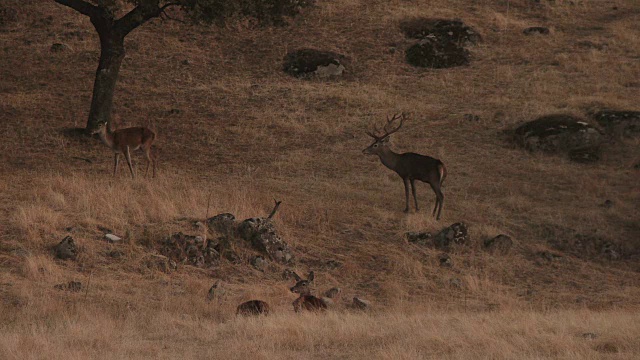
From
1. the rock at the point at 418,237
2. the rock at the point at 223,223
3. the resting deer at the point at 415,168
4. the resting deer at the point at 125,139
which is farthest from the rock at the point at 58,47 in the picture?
the rock at the point at 418,237

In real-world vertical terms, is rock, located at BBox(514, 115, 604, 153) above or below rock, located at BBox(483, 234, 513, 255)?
Result: below

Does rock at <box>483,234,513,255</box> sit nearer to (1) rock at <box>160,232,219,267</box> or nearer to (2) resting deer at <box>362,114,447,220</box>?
(2) resting deer at <box>362,114,447,220</box>

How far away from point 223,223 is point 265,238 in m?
0.99

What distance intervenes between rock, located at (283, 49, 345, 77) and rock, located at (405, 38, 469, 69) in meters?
2.86

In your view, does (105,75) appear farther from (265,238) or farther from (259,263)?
(259,263)

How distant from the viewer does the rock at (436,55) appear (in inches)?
1350

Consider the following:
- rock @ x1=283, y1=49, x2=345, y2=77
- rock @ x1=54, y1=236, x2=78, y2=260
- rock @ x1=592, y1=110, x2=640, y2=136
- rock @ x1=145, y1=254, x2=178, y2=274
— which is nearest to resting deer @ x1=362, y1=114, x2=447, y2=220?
rock @ x1=145, y1=254, x2=178, y2=274

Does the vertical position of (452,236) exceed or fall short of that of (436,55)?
it exceeds it

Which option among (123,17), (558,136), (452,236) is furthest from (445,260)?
(123,17)

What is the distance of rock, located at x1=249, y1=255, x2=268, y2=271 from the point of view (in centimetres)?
1662

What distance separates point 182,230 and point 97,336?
660 centimetres

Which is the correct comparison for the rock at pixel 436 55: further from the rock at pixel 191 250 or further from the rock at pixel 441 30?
the rock at pixel 191 250

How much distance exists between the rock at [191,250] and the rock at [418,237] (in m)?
4.19

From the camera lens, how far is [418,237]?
1883cm
